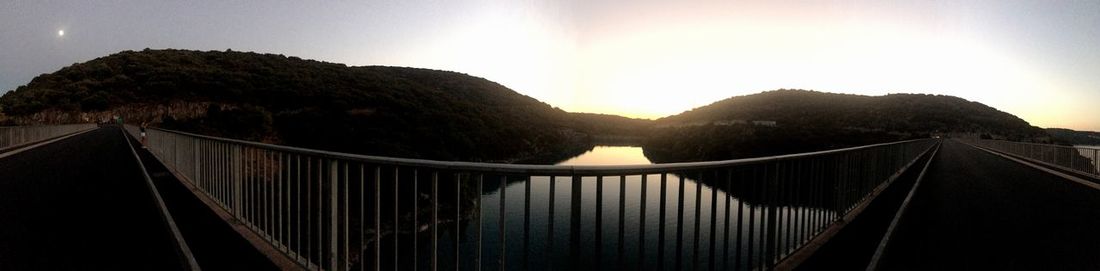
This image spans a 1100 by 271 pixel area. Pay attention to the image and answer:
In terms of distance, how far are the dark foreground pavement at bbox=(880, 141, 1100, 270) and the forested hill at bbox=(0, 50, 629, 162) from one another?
63.1m

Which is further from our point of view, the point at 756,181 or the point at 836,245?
the point at 836,245

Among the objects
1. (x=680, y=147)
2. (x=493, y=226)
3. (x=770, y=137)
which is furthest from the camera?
(x=680, y=147)

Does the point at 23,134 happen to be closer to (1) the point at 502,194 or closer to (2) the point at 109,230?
(2) the point at 109,230

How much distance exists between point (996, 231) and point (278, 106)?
9727 centimetres

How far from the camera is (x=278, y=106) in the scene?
84125 mm

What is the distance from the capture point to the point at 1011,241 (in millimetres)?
4883

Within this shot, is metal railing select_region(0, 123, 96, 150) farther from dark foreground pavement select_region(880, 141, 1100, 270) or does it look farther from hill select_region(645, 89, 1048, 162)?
hill select_region(645, 89, 1048, 162)

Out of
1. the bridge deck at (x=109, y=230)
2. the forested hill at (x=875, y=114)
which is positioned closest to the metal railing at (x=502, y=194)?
the bridge deck at (x=109, y=230)

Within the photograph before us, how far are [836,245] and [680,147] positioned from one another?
340 feet

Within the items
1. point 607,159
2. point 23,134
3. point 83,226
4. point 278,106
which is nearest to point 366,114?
point 278,106

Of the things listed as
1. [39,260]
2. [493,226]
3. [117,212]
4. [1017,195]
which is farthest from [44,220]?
[493,226]

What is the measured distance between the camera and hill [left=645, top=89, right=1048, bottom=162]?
88.8m

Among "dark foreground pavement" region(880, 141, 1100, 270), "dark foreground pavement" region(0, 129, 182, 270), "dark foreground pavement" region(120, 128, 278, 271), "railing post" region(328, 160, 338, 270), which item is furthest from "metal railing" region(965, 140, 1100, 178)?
"dark foreground pavement" region(0, 129, 182, 270)

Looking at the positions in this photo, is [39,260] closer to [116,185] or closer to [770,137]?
[116,185]
